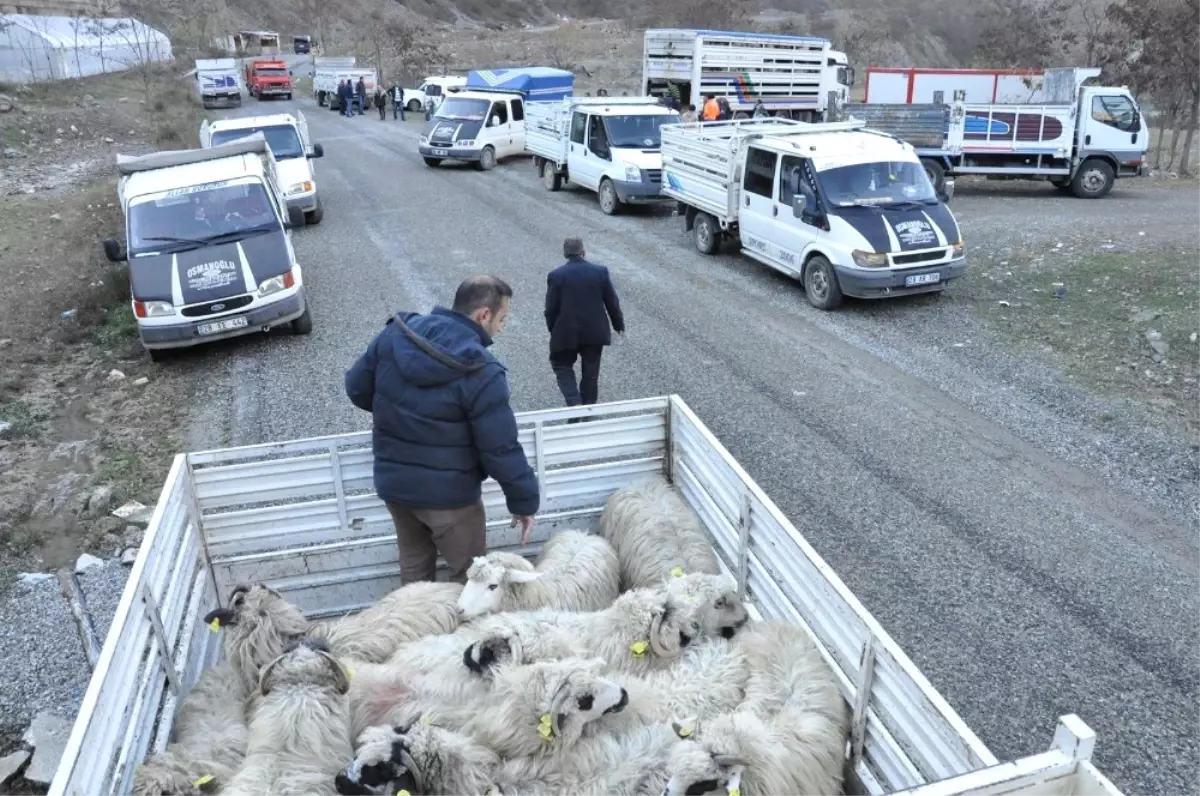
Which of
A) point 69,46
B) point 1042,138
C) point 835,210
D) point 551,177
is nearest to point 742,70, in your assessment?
point 551,177

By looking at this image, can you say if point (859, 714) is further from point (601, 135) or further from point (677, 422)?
point (601, 135)

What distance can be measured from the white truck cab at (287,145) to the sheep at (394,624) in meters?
14.7

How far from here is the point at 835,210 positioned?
1253 centimetres

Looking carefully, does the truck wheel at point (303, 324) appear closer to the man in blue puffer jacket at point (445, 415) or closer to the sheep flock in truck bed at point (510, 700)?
the man in blue puffer jacket at point (445, 415)

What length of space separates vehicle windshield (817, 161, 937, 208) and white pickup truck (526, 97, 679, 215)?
641 centimetres

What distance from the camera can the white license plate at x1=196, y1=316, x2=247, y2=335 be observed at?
10742 millimetres

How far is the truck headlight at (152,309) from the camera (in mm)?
10578

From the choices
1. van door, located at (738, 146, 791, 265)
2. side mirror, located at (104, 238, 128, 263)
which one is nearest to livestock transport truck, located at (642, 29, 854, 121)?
van door, located at (738, 146, 791, 265)

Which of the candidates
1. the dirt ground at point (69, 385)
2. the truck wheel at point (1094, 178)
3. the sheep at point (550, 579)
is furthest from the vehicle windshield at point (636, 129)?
the sheep at point (550, 579)

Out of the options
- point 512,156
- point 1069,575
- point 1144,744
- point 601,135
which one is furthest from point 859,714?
point 512,156

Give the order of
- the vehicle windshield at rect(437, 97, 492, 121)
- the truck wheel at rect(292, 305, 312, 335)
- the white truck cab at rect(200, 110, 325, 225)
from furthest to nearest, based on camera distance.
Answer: the vehicle windshield at rect(437, 97, 492, 121) < the white truck cab at rect(200, 110, 325, 225) < the truck wheel at rect(292, 305, 312, 335)

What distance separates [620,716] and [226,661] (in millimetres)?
1881

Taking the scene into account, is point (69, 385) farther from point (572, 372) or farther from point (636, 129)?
point (636, 129)

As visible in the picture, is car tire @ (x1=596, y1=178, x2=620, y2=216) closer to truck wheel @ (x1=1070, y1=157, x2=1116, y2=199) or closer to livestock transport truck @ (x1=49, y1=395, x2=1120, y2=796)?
truck wheel @ (x1=1070, y1=157, x2=1116, y2=199)
